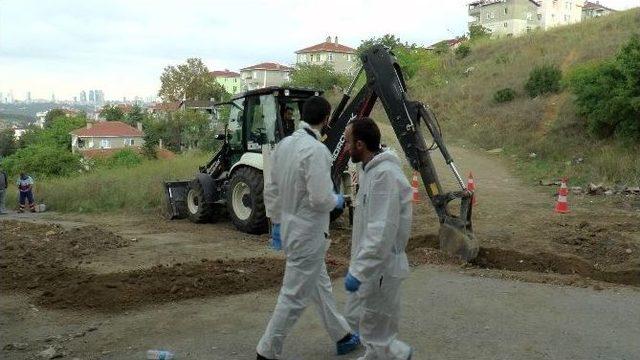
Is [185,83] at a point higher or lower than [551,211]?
higher

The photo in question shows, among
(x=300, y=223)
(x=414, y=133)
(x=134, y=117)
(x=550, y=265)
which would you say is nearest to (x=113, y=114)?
(x=134, y=117)

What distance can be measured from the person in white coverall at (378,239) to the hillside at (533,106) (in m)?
12.9

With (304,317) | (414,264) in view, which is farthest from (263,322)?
(414,264)

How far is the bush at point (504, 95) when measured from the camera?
95.0 feet

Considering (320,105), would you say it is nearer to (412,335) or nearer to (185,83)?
(412,335)

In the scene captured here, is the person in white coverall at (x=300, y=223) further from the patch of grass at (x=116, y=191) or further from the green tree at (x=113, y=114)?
the green tree at (x=113, y=114)

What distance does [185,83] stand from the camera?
238 feet

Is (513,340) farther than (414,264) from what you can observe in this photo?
No

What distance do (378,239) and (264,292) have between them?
3.31 metres

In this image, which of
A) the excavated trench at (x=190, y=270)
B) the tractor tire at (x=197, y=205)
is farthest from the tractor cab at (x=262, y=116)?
the excavated trench at (x=190, y=270)

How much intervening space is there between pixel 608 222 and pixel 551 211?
162 cm

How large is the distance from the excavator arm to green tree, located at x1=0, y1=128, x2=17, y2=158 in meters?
80.7

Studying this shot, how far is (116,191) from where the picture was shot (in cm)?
1669

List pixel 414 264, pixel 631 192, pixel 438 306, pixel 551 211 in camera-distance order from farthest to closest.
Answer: pixel 631 192
pixel 551 211
pixel 414 264
pixel 438 306
